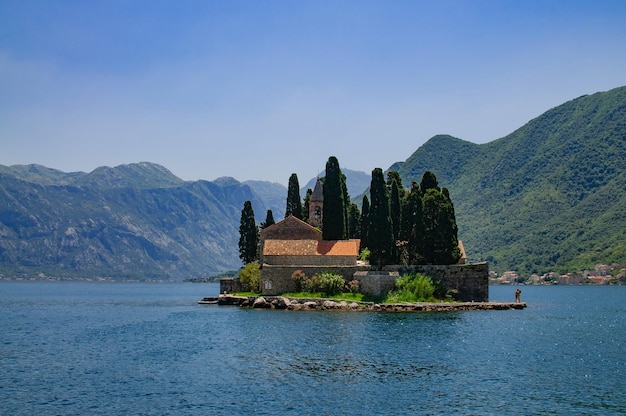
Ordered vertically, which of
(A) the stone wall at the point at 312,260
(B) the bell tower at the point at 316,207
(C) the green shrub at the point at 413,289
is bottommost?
(C) the green shrub at the point at 413,289

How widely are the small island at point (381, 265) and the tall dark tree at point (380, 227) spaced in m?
0.10

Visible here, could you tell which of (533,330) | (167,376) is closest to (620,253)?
(533,330)

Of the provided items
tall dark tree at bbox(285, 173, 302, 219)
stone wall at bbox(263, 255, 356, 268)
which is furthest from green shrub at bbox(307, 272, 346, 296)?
tall dark tree at bbox(285, 173, 302, 219)

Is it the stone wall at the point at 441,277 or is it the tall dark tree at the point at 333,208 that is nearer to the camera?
the stone wall at the point at 441,277

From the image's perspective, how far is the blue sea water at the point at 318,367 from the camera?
26.5 metres

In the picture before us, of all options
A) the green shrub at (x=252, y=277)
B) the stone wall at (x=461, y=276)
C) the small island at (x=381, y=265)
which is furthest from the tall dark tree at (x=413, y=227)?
the green shrub at (x=252, y=277)

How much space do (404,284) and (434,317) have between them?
7937 millimetres

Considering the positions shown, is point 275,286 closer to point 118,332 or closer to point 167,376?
point 118,332

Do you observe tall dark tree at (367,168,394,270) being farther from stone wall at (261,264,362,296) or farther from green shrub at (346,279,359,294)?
stone wall at (261,264,362,296)

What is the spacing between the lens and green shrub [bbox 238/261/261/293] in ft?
248

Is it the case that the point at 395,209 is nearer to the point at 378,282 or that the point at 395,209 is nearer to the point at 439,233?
the point at 439,233

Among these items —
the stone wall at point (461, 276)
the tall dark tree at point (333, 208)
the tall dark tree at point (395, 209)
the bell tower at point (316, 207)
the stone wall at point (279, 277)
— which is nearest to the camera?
the stone wall at point (461, 276)

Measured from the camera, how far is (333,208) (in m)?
72.7

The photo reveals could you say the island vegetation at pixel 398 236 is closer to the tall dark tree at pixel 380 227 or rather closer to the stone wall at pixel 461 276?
the tall dark tree at pixel 380 227
